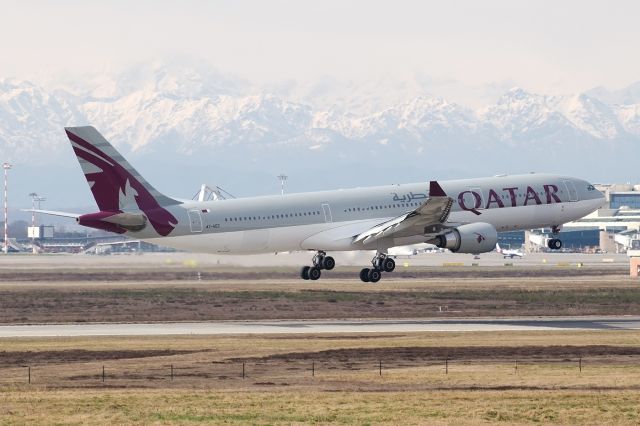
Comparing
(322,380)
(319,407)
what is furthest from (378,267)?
(319,407)

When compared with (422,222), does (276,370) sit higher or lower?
lower

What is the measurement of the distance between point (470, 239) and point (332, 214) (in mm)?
8849

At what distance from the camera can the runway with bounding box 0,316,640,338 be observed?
79188 millimetres

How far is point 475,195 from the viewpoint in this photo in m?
89.9

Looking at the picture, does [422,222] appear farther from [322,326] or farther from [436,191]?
[322,326]

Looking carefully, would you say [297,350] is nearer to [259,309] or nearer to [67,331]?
[67,331]

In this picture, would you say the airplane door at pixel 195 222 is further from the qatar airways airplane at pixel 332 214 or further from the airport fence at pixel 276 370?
the airport fence at pixel 276 370

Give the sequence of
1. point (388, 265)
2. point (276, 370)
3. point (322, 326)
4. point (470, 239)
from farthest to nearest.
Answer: point (388, 265), point (470, 239), point (322, 326), point (276, 370)

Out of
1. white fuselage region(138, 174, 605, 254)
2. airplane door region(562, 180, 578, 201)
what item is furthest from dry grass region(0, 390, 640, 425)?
airplane door region(562, 180, 578, 201)

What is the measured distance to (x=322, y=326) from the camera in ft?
272

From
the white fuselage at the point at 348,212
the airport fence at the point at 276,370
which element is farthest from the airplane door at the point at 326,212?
the airport fence at the point at 276,370

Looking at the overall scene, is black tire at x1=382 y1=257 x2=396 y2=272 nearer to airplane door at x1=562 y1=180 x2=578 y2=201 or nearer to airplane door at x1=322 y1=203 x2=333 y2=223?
airplane door at x1=322 y1=203 x2=333 y2=223

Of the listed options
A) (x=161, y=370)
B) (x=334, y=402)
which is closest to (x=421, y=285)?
(x=161, y=370)

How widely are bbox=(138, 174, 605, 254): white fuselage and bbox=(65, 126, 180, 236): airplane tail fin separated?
1.36 m
